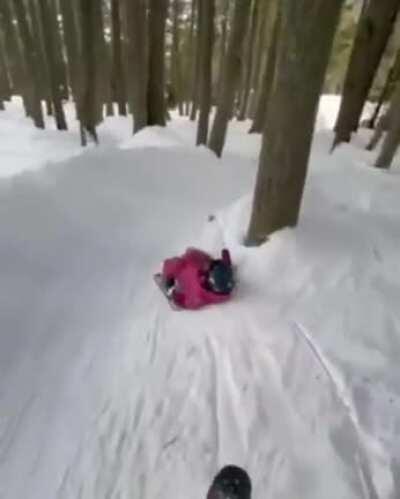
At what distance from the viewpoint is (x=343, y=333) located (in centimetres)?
392

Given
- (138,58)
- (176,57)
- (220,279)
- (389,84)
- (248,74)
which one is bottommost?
(248,74)

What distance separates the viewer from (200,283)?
4.39 metres

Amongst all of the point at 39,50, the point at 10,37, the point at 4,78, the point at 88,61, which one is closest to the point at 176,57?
the point at 4,78

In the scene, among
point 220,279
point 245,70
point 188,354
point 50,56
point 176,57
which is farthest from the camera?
point 245,70

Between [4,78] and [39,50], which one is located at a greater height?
[39,50]

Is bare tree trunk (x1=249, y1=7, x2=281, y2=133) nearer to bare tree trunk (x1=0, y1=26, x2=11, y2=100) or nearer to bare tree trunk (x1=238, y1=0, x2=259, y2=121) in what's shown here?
bare tree trunk (x1=238, y1=0, x2=259, y2=121)

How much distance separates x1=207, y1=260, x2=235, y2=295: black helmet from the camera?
4.36m

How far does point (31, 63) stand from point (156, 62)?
12.8 ft

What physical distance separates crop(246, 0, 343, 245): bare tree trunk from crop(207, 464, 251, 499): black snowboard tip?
2791 mm

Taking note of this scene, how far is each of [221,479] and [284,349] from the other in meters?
1.45

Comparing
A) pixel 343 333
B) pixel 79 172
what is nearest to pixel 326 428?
pixel 343 333

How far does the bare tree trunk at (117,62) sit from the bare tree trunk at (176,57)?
3.71 metres

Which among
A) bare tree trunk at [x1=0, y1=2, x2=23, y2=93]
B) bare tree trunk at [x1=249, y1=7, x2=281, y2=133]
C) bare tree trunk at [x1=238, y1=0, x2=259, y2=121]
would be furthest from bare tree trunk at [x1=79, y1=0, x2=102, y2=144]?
bare tree trunk at [x1=238, y1=0, x2=259, y2=121]

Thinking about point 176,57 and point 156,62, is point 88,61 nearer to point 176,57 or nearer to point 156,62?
point 156,62
